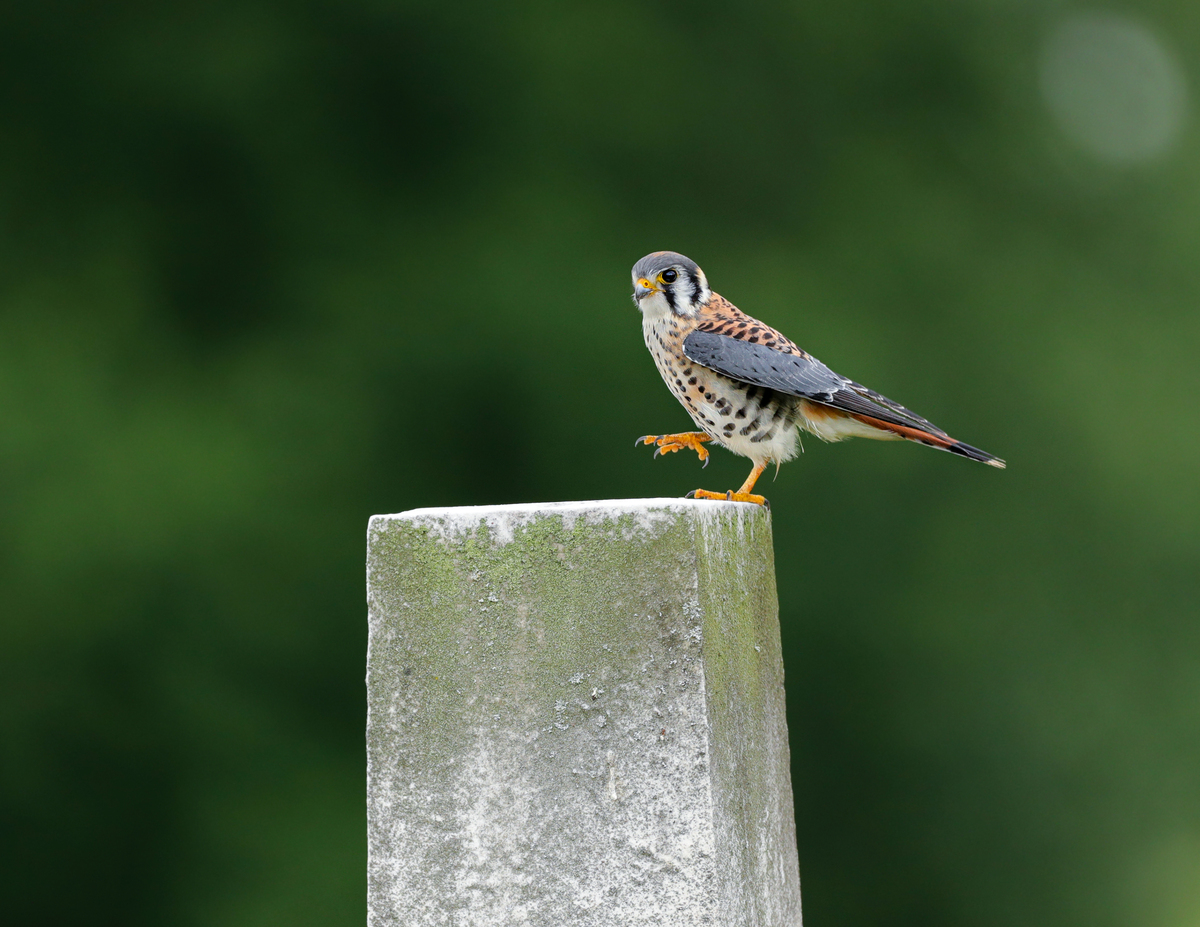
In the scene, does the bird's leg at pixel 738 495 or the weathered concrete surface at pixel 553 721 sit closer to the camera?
the weathered concrete surface at pixel 553 721

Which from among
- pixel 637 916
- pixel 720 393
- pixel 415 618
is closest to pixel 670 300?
pixel 720 393

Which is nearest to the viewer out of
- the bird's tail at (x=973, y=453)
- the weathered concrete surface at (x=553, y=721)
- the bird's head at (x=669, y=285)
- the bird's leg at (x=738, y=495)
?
the weathered concrete surface at (x=553, y=721)

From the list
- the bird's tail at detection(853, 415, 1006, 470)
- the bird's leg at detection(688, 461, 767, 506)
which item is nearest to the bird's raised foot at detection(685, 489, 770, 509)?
the bird's leg at detection(688, 461, 767, 506)

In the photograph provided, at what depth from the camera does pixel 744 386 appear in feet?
7.11

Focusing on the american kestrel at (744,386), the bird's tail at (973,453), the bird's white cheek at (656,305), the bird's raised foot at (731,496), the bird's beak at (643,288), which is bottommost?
the bird's raised foot at (731,496)

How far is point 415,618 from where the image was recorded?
1.24m

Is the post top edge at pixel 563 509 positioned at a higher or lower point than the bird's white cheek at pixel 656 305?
lower

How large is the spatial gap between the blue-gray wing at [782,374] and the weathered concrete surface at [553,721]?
2.95ft

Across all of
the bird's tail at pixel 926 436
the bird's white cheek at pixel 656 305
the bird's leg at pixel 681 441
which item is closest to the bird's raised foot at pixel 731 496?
the bird's leg at pixel 681 441

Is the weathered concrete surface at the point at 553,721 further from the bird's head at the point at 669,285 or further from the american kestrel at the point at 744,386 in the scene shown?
the bird's head at the point at 669,285

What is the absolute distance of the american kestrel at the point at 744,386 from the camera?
214 cm

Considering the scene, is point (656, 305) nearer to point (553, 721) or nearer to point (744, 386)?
point (744, 386)

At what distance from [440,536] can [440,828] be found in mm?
303

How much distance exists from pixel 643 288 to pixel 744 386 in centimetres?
28
